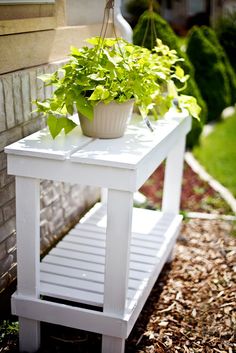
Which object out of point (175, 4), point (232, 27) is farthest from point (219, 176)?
point (175, 4)

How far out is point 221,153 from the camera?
670 cm

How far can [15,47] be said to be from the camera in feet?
9.41

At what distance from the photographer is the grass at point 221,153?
5.88 meters

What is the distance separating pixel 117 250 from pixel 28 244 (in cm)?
47

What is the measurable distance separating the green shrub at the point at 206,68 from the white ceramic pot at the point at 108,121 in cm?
512

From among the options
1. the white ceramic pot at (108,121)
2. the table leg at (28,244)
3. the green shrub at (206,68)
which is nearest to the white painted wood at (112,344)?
the table leg at (28,244)

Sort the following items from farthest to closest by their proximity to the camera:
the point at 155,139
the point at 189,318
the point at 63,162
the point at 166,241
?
the point at 166,241
the point at 189,318
the point at 155,139
the point at 63,162

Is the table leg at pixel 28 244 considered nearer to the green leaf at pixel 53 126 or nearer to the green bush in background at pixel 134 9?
the green leaf at pixel 53 126

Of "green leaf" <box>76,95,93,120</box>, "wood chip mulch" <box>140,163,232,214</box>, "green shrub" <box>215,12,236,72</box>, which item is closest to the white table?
"green leaf" <box>76,95,93,120</box>

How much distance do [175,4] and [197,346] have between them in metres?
24.0

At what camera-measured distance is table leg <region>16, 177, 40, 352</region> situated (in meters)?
2.59

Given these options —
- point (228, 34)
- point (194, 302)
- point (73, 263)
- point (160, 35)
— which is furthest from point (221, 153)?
point (228, 34)

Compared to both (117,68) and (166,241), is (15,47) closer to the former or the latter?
(117,68)

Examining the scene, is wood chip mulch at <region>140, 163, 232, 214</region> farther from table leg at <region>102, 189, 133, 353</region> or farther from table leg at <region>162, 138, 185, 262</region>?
table leg at <region>102, 189, 133, 353</region>
